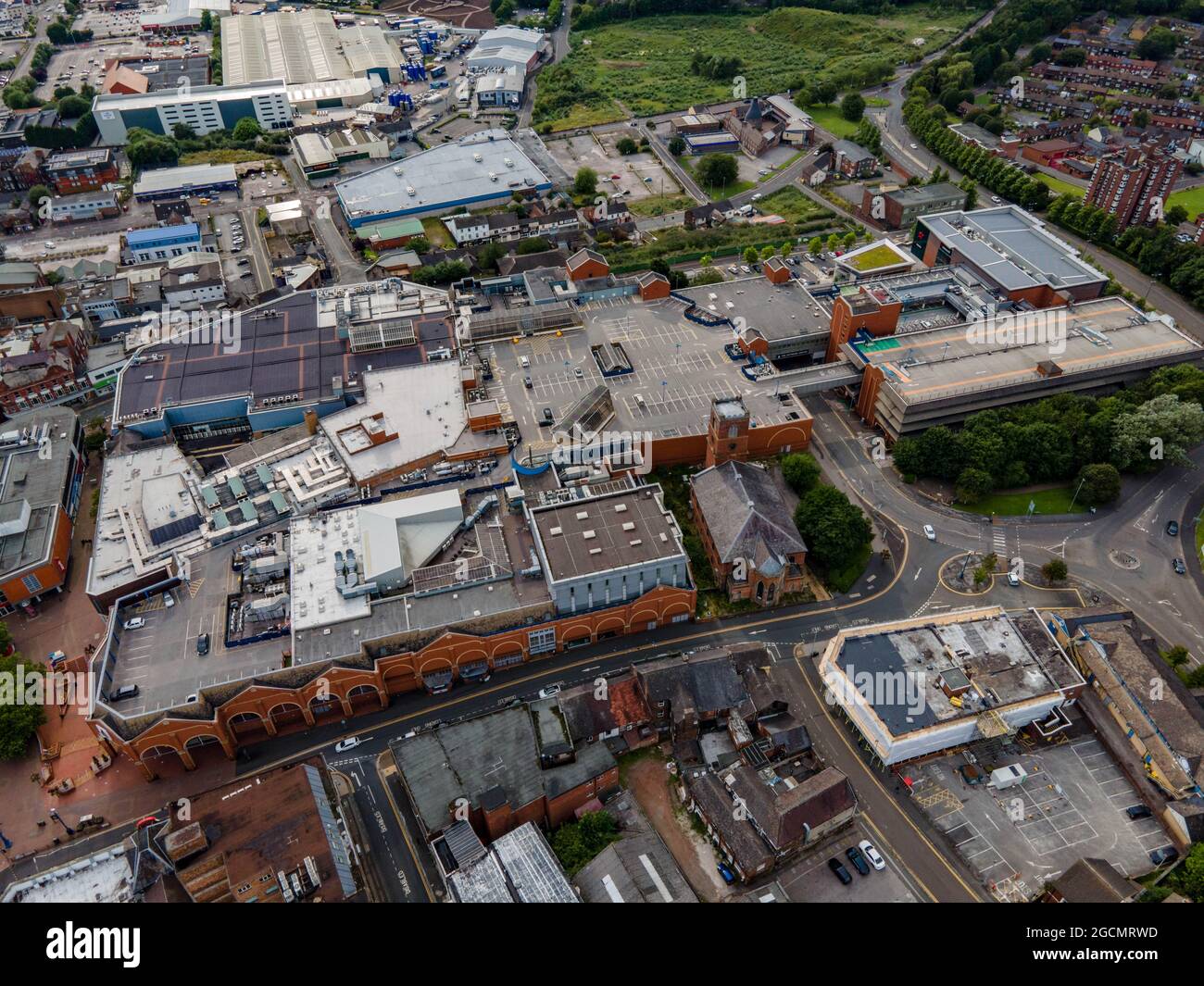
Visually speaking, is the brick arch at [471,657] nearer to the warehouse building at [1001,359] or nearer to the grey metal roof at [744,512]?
the grey metal roof at [744,512]

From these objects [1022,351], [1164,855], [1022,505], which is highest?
[1022,351]

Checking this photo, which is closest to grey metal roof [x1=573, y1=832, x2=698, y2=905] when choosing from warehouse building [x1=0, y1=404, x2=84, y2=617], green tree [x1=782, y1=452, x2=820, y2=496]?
green tree [x1=782, y1=452, x2=820, y2=496]

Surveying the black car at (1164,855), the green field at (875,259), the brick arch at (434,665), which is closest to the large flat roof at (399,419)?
the brick arch at (434,665)

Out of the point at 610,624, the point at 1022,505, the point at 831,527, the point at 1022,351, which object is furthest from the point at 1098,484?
the point at 610,624

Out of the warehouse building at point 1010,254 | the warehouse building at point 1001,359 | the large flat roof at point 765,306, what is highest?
the warehouse building at point 1010,254

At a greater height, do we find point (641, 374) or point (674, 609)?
point (641, 374)

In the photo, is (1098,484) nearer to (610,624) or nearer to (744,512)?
(744,512)
